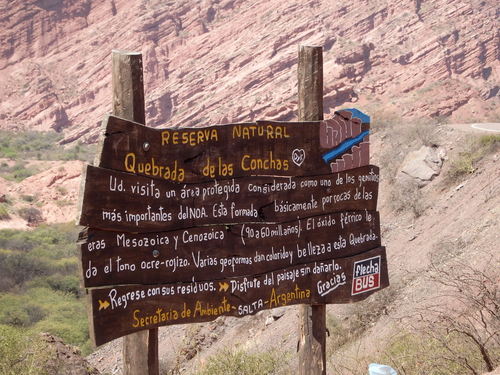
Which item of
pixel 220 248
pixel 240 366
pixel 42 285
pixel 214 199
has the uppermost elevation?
pixel 42 285

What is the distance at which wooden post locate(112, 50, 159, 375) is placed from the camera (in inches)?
177

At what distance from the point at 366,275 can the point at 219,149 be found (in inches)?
62.4

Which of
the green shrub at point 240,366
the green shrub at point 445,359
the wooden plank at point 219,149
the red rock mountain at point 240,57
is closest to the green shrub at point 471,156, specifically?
the green shrub at point 240,366

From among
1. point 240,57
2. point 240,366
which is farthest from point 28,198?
point 240,366

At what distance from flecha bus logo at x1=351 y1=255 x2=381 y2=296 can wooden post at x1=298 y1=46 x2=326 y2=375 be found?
295 millimetres

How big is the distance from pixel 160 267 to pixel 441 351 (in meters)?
3.03

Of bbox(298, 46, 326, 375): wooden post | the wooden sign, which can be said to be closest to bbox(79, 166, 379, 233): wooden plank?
the wooden sign

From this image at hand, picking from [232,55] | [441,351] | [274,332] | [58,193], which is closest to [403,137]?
[274,332]

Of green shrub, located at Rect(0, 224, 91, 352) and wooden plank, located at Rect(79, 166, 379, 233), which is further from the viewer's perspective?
green shrub, located at Rect(0, 224, 91, 352)

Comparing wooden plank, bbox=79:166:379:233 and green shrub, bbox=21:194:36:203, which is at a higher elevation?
green shrub, bbox=21:194:36:203

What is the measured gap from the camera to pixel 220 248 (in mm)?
4789

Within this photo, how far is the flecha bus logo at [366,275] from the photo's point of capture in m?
5.53

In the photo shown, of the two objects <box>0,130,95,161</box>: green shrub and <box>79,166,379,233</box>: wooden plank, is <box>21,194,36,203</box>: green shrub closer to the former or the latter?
<box>0,130,95,161</box>: green shrub

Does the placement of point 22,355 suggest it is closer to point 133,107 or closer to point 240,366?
point 240,366
